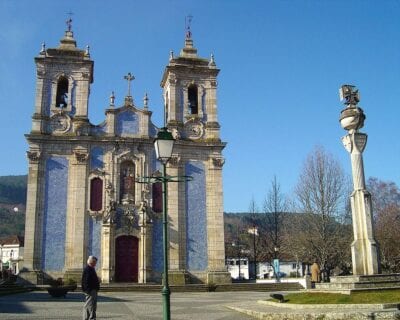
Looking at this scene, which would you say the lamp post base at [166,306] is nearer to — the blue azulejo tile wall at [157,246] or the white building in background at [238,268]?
the blue azulejo tile wall at [157,246]

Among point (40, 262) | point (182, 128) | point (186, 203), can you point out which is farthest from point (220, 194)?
point (40, 262)

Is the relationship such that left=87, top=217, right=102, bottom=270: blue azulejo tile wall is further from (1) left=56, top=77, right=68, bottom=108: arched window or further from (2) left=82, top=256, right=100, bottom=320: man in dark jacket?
(2) left=82, top=256, right=100, bottom=320: man in dark jacket

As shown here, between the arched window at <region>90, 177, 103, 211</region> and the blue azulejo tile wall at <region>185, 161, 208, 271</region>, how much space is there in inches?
243

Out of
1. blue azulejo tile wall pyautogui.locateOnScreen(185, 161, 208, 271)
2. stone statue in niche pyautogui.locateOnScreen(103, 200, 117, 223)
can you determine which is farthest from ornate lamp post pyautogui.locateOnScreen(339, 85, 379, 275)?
stone statue in niche pyautogui.locateOnScreen(103, 200, 117, 223)

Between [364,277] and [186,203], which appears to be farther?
[186,203]

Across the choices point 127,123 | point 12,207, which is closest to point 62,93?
point 127,123

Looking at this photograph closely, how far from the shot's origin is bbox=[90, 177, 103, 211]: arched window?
34.6 m

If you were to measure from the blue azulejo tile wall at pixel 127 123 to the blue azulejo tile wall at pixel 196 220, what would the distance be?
4798 millimetres

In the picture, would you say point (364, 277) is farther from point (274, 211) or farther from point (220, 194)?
point (274, 211)

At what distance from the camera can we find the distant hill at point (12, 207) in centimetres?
14927

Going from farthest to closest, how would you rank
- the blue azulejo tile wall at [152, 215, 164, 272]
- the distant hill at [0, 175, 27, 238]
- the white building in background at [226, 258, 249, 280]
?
the distant hill at [0, 175, 27, 238] → the white building in background at [226, 258, 249, 280] → the blue azulejo tile wall at [152, 215, 164, 272]

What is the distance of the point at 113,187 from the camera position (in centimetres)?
3516

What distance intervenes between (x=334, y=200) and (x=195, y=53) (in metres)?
16.0

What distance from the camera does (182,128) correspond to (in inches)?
1476
